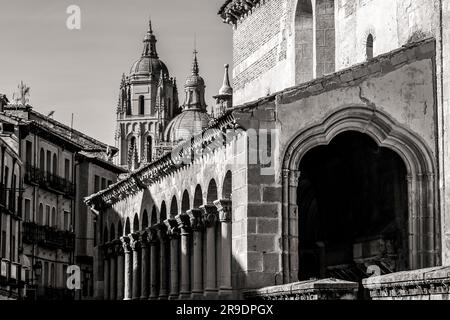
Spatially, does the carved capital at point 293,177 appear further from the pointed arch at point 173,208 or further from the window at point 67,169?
the window at point 67,169

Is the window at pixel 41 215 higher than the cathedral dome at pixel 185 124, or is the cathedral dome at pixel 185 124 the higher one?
the cathedral dome at pixel 185 124

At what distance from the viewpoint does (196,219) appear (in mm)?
33000

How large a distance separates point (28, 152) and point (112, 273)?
17.5 meters

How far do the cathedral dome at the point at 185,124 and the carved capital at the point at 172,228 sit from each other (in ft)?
343

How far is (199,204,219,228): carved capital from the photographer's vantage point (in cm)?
3153

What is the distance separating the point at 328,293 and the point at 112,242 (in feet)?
84.8

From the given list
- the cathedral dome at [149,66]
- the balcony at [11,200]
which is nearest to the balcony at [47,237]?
the balcony at [11,200]

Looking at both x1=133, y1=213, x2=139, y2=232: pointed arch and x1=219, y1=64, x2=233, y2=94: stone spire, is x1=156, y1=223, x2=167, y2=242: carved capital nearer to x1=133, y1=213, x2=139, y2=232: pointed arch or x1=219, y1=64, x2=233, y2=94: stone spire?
x1=133, y1=213, x2=139, y2=232: pointed arch

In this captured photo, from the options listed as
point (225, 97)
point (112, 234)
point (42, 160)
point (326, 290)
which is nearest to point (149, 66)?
point (225, 97)

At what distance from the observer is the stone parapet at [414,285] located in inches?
699

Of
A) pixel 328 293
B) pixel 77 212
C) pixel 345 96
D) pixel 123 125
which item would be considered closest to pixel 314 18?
pixel 345 96

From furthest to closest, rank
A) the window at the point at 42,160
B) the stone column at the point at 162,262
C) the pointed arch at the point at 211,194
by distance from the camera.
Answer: the window at the point at 42,160
the stone column at the point at 162,262
the pointed arch at the point at 211,194

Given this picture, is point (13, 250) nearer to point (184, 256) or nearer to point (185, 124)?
point (184, 256)
